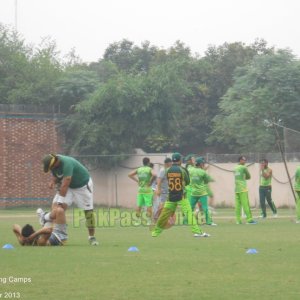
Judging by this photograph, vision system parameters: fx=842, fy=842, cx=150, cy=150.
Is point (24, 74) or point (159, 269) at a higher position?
point (24, 74)

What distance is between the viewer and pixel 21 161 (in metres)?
43.0

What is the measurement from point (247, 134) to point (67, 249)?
3338 cm

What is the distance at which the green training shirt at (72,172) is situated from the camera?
15375 mm

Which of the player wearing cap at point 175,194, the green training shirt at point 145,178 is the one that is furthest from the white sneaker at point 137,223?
the player wearing cap at point 175,194

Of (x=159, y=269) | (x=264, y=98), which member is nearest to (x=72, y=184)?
(x=159, y=269)

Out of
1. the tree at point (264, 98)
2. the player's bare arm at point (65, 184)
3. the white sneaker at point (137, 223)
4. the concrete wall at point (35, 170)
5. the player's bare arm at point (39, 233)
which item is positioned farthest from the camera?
the tree at point (264, 98)

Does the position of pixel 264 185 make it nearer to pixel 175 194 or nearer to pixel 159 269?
pixel 175 194

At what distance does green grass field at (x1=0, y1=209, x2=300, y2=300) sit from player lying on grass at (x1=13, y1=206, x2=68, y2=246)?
0.26m

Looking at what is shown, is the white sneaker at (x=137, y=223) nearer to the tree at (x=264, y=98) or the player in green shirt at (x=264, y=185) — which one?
the player in green shirt at (x=264, y=185)

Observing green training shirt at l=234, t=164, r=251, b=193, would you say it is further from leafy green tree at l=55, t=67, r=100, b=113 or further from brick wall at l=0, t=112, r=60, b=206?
leafy green tree at l=55, t=67, r=100, b=113

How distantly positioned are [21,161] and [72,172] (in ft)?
91.6

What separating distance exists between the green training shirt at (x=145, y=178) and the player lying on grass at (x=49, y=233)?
31.4 ft

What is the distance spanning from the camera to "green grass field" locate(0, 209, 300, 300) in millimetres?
9297

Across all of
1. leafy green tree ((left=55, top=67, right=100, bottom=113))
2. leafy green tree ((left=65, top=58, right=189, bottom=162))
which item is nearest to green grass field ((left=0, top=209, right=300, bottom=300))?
leafy green tree ((left=65, top=58, right=189, bottom=162))
